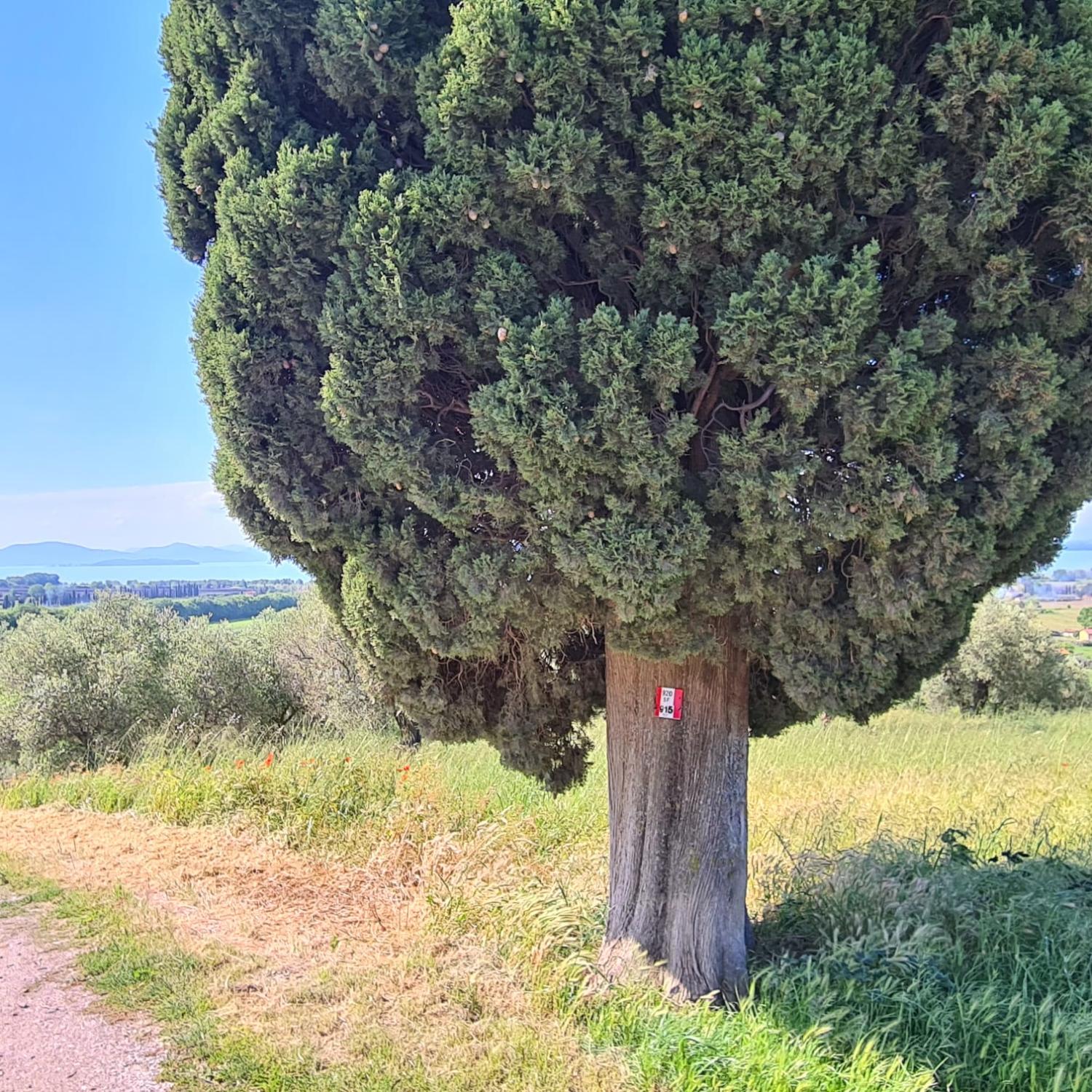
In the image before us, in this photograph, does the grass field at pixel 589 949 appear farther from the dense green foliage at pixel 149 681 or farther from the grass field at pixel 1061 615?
the grass field at pixel 1061 615

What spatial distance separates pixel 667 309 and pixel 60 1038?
4360 millimetres

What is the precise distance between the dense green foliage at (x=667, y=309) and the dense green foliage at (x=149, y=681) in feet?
28.3

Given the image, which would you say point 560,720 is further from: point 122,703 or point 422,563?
point 122,703

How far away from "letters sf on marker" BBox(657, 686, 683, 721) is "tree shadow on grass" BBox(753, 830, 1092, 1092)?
122 cm

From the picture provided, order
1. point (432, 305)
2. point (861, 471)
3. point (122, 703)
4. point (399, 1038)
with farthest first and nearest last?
point (122, 703)
point (399, 1038)
point (432, 305)
point (861, 471)

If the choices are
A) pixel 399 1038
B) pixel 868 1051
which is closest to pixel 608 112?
pixel 868 1051

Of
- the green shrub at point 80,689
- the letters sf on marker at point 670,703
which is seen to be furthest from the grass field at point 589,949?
the green shrub at point 80,689

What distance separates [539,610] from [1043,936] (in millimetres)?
2924

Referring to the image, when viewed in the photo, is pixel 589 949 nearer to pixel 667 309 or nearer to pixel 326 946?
pixel 326 946

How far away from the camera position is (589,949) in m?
4.15

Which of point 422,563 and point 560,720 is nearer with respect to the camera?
point 422,563

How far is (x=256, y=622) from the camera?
16156 mm

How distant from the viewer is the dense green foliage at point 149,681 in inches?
471

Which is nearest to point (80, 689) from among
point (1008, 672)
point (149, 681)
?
point (149, 681)
